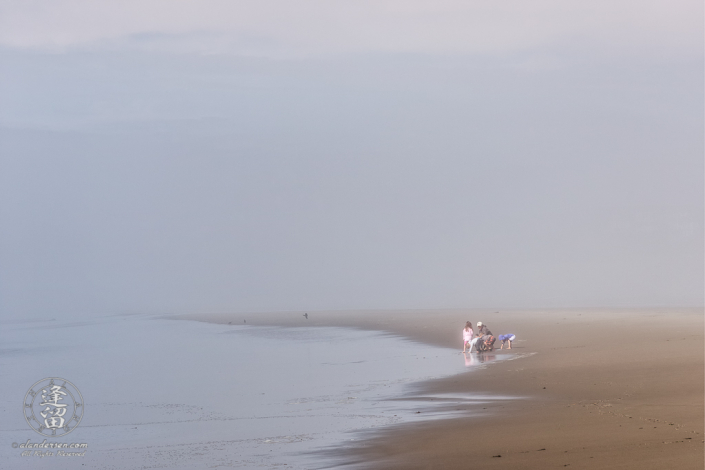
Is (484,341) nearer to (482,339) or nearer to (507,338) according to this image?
(482,339)

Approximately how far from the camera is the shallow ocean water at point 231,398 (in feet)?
43.1

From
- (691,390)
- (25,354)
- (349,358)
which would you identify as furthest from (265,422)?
(25,354)

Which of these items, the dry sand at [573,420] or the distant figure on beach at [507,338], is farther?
the distant figure on beach at [507,338]

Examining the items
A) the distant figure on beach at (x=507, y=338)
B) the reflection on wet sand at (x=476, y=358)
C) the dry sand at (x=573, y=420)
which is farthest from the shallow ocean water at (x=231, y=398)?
Result: the distant figure on beach at (x=507, y=338)

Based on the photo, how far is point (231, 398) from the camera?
20.1 m

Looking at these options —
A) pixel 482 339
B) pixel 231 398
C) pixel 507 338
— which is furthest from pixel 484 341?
pixel 231 398

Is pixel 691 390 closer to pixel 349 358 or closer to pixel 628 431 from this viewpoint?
pixel 628 431

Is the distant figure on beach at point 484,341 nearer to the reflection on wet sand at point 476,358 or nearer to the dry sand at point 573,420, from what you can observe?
the reflection on wet sand at point 476,358

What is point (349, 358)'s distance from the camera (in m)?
29.3

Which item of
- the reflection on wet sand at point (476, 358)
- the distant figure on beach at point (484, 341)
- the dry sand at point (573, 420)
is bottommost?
the dry sand at point (573, 420)

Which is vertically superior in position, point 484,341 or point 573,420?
point 484,341

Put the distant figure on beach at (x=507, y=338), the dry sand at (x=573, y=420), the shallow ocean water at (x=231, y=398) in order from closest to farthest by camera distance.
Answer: the dry sand at (x=573, y=420)
the shallow ocean water at (x=231, y=398)
the distant figure on beach at (x=507, y=338)

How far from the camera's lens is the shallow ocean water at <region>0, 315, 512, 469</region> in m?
13.1

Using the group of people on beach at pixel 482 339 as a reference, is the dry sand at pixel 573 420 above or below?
below
